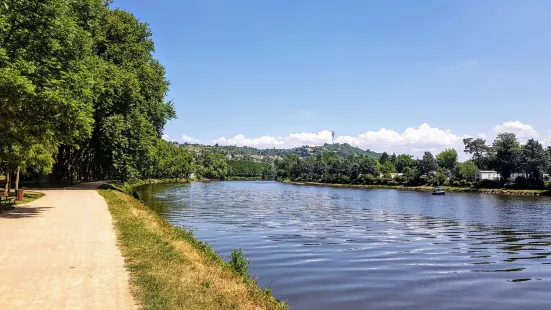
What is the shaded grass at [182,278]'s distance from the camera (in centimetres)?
955

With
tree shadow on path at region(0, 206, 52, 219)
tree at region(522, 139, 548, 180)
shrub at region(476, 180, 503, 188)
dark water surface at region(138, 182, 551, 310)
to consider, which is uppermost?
tree at region(522, 139, 548, 180)

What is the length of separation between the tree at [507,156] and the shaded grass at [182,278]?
12040 cm

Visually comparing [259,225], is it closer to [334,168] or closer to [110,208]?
[110,208]

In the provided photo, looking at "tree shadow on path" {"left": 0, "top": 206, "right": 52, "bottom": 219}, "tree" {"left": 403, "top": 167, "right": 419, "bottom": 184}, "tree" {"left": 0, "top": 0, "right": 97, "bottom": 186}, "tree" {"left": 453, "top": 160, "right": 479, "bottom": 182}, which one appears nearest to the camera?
"tree" {"left": 0, "top": 0, "right": 97, "bottom": 186}

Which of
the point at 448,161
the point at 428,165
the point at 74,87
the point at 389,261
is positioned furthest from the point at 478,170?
the point at 74,87

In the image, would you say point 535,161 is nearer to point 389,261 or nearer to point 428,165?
point 428,165

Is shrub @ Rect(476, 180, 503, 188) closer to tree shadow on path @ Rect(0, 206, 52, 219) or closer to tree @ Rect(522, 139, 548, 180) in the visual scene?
tree @ Rect(522, 139, 548, 180)

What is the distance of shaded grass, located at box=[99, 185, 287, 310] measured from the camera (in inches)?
376

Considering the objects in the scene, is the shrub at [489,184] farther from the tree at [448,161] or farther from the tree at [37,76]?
the tree at [37,76]

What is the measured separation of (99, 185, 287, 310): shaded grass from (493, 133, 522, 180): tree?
120 metres

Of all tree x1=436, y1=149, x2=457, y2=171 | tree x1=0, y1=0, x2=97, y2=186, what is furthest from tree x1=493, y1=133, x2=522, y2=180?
tree x1=0, y1=0, x2=97, y2=186

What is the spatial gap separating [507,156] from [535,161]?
26.8ft

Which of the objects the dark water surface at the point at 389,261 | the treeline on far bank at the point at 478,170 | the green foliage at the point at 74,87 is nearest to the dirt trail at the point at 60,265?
the green foliage at the point at 74,87

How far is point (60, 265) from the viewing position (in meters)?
12.3
